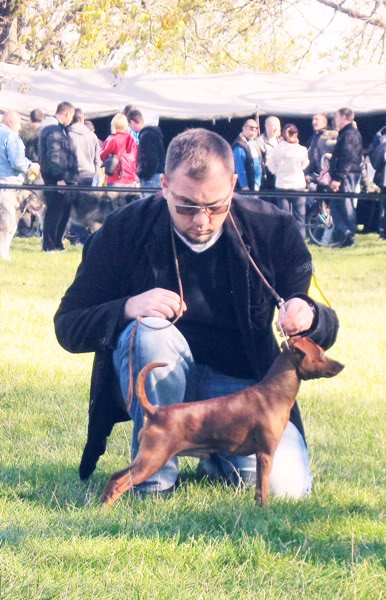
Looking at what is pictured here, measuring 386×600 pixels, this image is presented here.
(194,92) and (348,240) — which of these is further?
(194,92)

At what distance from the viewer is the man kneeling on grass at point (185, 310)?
162 inches

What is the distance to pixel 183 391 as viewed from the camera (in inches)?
166

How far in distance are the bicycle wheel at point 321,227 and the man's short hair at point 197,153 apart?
1343cm

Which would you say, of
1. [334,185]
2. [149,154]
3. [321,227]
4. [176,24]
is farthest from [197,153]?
[321,227]

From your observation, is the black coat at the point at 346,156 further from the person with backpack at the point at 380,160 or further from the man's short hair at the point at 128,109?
the man's short hair at the point at 128,109

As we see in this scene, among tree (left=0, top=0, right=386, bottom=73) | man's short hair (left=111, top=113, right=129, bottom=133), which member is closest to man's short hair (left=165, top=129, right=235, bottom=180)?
tree (left=0, top=0, right=386, bottom=73)

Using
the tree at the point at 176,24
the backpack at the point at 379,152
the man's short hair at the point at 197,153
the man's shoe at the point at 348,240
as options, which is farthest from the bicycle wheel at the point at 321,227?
the man's short hair at the point at 197,153

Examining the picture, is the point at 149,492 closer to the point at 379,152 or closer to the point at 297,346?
the point at 297,346

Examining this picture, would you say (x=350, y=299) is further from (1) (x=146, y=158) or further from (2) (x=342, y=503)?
(2) (x=342, y=503)

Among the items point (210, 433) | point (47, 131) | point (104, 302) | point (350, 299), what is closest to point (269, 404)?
point (210, 433)

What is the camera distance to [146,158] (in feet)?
52.5

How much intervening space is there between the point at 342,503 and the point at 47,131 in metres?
11.9

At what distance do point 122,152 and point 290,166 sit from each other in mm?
2398

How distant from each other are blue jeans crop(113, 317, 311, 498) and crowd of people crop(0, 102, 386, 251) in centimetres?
1073
